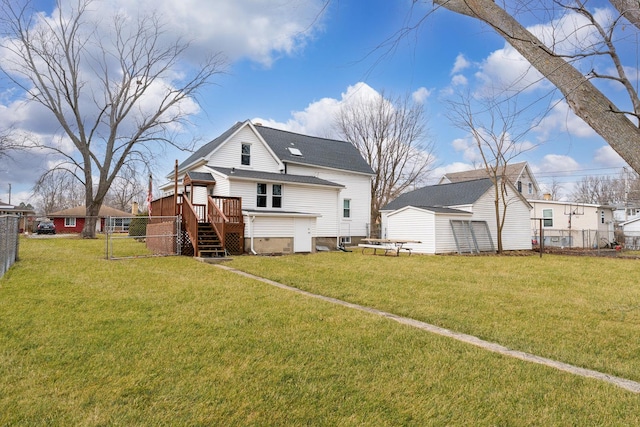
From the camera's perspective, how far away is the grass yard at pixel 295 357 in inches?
109

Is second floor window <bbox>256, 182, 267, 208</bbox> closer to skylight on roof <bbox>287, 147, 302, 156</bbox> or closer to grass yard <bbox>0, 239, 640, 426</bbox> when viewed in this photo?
skylight on roof <bbox>287, 147, 302, 156</bbox>

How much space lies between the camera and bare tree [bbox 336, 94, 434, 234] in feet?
115

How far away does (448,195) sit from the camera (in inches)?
950

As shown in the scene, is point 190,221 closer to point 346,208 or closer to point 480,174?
point 346,208

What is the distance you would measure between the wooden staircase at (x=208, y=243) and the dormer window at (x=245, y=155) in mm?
6445

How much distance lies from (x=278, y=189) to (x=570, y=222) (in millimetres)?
25460

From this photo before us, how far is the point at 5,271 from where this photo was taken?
30.1 feet

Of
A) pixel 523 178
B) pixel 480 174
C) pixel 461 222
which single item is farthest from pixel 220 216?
pixel 480 174

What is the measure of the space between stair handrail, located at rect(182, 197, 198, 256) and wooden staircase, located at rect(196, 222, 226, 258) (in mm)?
292

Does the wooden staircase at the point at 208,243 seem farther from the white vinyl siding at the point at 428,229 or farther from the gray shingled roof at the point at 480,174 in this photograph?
the gray shingled roof at the point at 480,174

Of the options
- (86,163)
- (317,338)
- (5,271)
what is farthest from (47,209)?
(317,338)

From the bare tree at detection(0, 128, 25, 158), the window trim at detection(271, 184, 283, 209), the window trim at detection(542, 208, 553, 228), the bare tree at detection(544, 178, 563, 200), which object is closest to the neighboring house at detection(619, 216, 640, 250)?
the window trim at detection(542, 208, 553, 228)

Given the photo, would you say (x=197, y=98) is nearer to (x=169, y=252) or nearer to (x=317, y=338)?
(x=169, y=252)

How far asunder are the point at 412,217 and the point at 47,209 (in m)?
65.1
